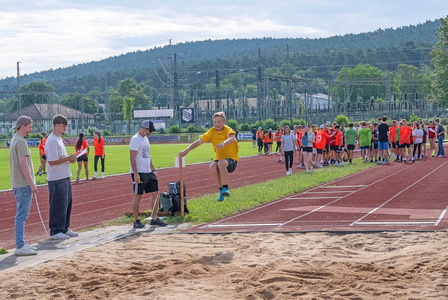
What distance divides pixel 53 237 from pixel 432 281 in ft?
21.0

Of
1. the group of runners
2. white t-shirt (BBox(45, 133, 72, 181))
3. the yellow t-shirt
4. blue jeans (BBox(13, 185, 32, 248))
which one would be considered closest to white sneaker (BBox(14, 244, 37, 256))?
blue jeans (BBox(13, 185, 32, 248))

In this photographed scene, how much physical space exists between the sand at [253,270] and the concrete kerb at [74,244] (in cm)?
31

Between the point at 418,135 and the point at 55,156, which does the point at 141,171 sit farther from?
the point at 418,135

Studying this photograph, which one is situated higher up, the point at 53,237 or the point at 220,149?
the point at 220,149

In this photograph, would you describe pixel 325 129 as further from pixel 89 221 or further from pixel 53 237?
pixel 53 237

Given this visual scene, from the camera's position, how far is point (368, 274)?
798 centimetres

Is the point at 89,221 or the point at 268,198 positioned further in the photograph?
the point at 268,198

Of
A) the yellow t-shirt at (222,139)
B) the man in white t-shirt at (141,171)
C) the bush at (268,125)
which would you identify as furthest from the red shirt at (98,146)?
the bush at (268,125)

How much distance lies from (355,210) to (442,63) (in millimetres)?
70452

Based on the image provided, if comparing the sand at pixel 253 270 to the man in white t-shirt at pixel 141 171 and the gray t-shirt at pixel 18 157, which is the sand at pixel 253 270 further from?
the man in white t-shirt at pixel 141 171

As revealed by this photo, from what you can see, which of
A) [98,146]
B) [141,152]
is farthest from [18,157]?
[98,146]

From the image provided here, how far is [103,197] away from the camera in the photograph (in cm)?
1994

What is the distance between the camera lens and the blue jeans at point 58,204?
38.9ft

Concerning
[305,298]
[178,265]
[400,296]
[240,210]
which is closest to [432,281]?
[400,296]
